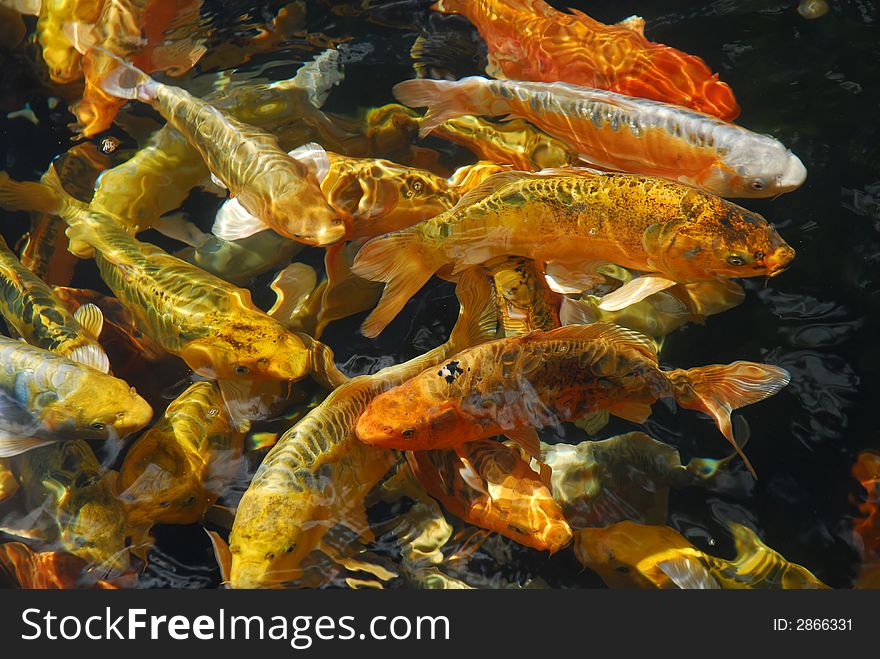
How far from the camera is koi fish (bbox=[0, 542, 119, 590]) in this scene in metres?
2.63

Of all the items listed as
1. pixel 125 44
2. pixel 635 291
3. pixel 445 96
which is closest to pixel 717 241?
pixel 635 291

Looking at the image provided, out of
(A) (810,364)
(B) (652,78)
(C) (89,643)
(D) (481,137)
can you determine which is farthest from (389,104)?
(C) (89,643)

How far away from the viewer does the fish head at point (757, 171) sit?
118 inches

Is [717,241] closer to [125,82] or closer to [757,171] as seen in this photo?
[757,171]

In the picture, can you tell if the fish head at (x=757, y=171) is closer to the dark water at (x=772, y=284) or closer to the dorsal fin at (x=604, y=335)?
the dark water at (x=772, y=284)

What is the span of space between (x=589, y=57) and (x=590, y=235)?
1.21 metres

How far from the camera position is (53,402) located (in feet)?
8.80

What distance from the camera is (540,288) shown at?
300 cm

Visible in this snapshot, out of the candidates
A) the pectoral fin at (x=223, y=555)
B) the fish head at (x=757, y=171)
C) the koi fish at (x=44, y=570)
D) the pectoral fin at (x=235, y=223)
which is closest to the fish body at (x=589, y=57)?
the fish head at (x=757, y=171)

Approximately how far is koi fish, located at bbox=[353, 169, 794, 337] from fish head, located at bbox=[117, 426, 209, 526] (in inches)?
38.8

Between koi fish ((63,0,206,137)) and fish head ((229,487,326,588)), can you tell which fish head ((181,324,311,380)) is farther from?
koi fish ((63,0,206,137))

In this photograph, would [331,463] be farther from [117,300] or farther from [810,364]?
[810,364]

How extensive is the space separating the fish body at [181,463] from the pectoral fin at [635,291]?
5.36 ft

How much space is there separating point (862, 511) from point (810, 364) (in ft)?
2.01
